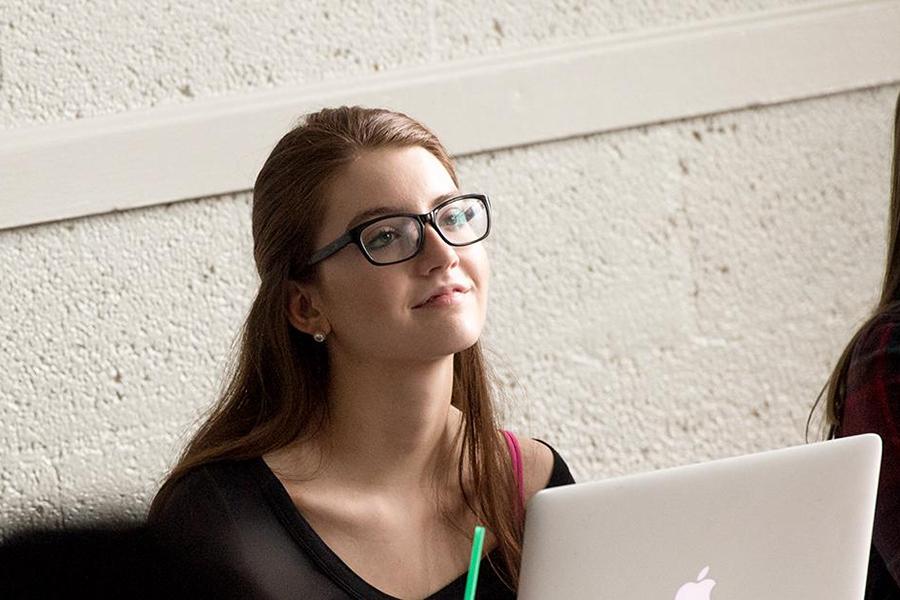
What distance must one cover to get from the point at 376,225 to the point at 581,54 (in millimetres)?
718

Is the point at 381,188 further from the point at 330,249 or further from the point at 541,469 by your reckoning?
the point at 541,469

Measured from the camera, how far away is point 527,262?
1.97m

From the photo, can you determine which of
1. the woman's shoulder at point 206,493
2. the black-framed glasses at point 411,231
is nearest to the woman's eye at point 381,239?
the black-framed glasses at point 411,231

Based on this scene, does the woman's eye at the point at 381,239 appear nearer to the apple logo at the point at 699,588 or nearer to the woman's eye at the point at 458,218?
the woman's eye at the point at 458,218

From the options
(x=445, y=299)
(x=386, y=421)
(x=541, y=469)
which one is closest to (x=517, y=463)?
(x=541, y=469)

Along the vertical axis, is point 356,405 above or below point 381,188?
below

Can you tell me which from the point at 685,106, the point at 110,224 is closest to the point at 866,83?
the point at 685,106

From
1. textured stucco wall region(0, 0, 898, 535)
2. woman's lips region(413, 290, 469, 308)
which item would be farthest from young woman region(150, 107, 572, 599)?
textured stucco wall region(0, 0, 898, 535)

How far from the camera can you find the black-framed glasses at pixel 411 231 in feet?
4.51

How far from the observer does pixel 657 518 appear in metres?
1.06

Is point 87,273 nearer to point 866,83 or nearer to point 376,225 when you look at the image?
point 376,225

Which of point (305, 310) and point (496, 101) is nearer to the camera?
point (305, 310)

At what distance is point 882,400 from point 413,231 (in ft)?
1.84

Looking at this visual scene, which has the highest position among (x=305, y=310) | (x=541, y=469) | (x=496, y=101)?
(x=496, y=101)
